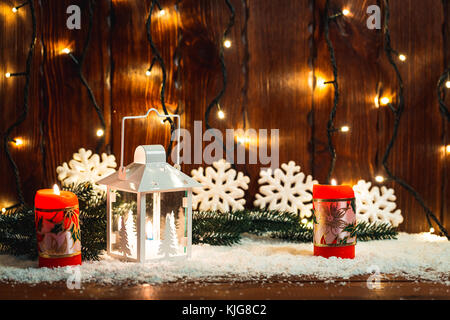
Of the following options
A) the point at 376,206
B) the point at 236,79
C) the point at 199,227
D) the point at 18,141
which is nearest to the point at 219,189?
the point at 199,227

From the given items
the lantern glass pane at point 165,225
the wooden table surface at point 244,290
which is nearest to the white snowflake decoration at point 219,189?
the lantern glass pane at point 165,225

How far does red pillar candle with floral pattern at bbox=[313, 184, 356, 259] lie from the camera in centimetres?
124

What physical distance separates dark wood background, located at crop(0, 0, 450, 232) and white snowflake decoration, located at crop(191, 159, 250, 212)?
128 millimetres

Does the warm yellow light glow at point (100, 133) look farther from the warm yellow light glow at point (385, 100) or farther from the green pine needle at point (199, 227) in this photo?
the warm yellow light glow at point (385, 100)

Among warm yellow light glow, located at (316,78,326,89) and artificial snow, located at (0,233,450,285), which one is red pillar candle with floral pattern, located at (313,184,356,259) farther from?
warm yellow light glow, located at (316,78,326,89)

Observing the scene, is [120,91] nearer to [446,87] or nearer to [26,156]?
[26,156]

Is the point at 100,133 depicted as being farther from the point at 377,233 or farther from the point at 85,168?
the point at 377,233

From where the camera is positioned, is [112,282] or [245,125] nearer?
[112,282]

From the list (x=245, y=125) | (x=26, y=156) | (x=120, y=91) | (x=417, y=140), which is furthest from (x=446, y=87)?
(x=26, y=156)

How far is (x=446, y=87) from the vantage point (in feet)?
4.95

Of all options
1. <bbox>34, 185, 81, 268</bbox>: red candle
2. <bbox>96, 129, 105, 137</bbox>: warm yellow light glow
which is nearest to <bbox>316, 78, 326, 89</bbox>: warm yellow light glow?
<bbox>96, 129, 105, 137</bbox>: warm yellow light glow

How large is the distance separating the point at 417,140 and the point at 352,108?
7.9 inches

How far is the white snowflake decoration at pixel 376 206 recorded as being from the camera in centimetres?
151

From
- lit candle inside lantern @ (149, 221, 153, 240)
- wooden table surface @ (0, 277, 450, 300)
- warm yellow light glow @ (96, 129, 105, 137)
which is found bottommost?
wooden table surface @ (0, 277, 450, 300)
